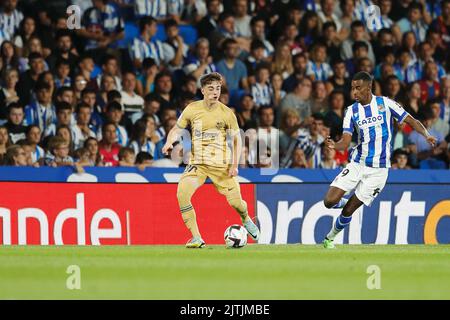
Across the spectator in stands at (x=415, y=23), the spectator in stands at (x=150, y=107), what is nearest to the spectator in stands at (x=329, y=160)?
the spectator in stands at (x=150, y=107)

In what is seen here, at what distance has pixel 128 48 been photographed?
20.0 metres

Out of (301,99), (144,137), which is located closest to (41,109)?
(144,137)

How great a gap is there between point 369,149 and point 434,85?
26.2 feet

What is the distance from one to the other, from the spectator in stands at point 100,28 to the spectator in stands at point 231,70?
1.92m

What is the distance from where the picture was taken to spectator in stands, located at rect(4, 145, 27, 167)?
54.5ft

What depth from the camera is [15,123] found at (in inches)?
685

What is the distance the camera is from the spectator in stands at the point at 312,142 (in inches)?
732

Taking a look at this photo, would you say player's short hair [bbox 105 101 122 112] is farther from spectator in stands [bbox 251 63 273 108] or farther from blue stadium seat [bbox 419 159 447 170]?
blue stadium seat [bbox 419 159 447 170]

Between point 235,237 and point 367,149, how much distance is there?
6.64ft

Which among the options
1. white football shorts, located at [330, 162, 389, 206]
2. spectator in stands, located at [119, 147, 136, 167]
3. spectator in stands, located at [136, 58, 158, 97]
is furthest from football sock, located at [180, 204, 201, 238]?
spectator in stands, located at [136, 58, 158, 97]

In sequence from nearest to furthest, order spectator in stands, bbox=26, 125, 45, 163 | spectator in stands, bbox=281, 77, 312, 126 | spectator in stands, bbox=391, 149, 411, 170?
spectator in stands, bbox=26, 125, 45, 163, spectator in stands, bbox=391, 149, 411, 170, spectator in stands, bbox=281, 77, 312, 126

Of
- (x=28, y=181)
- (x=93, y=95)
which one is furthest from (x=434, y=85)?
(x=28, y=181)

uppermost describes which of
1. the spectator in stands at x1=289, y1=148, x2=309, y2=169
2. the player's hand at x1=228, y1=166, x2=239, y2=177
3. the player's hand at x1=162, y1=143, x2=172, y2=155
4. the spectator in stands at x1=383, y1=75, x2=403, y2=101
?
the spectator in stands at x1=383, y1=75, x2=403, y2=101

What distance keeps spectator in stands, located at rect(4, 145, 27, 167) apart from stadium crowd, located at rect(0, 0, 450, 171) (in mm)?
15
